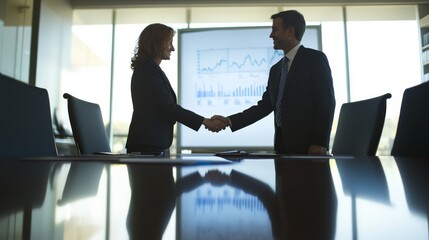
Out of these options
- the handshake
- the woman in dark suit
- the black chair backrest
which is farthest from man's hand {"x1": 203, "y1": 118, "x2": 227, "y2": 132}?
the black chair backrest

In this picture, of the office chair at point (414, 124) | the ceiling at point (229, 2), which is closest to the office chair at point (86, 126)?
the office chair at point (414, 124)

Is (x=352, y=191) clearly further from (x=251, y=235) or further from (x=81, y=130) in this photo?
(x=81, y=130)

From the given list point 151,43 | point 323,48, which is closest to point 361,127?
point 151,43

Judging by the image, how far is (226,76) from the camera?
4117 millimetres

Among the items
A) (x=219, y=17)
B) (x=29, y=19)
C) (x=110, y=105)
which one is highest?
(x=219, y=17)

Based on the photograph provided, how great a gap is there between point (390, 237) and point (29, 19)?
15.7 ft

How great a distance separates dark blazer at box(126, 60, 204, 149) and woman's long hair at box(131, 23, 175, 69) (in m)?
0.13

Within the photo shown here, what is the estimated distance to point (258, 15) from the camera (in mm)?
4938

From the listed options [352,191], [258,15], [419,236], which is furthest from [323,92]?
[258,15]

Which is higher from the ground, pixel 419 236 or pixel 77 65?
pixel 77 65

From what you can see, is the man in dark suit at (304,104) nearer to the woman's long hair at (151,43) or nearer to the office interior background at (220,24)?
the woman's long hair at (151,43)

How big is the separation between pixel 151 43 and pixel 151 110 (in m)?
0.41

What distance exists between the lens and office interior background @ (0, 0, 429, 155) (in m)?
4.71

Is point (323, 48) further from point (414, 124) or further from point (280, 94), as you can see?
point (414, 124)
